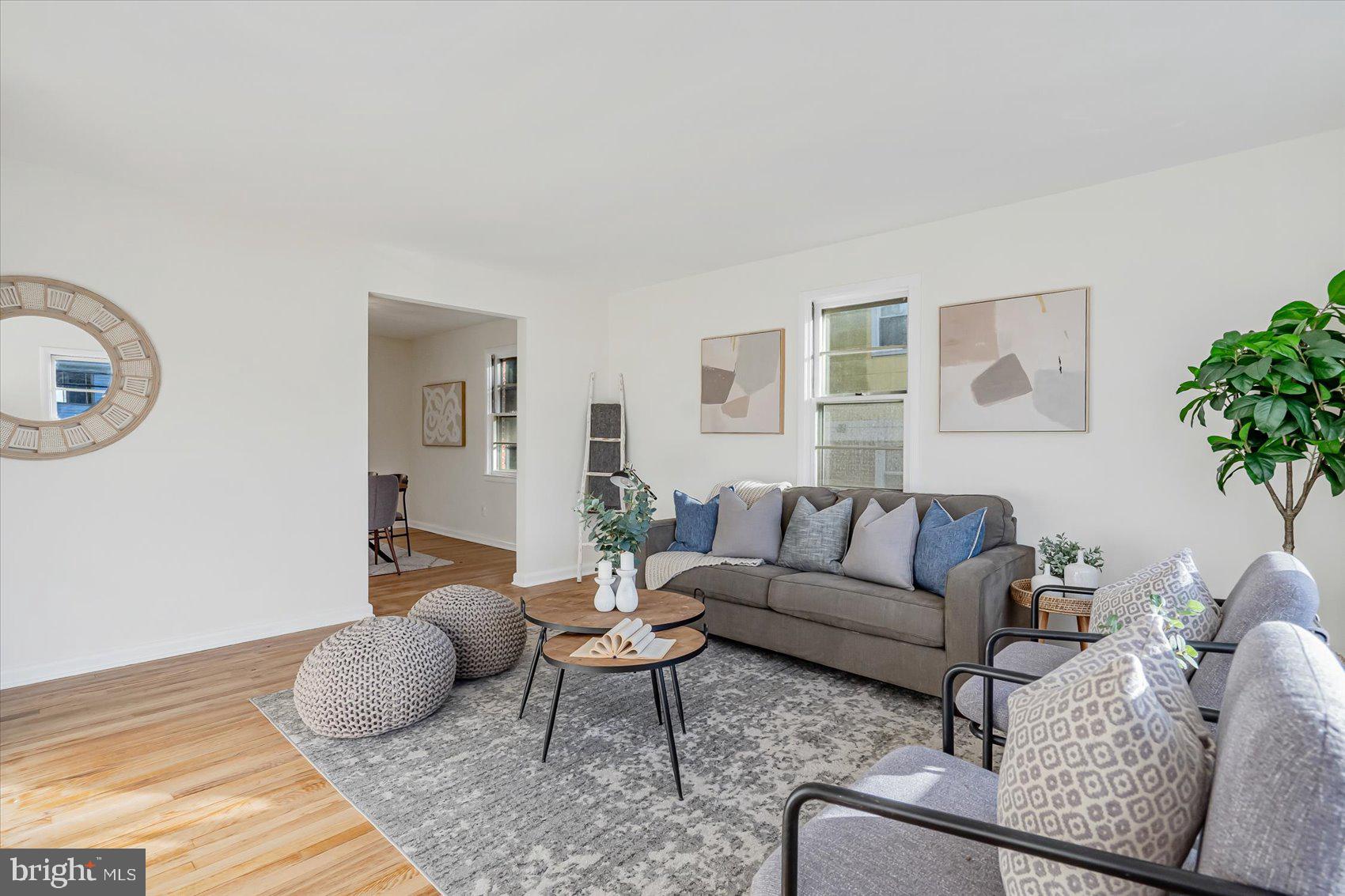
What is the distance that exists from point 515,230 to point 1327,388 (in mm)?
4069

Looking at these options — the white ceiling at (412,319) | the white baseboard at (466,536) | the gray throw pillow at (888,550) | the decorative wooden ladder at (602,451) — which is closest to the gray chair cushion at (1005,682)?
the gray throw pillow at (888,550)

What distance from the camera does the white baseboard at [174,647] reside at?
11.1ft

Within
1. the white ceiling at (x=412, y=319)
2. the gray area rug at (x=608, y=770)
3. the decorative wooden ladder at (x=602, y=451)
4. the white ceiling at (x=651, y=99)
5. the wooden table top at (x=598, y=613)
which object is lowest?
the gray area rug at (x=608, y=770)

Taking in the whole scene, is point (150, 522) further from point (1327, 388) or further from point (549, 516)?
point (1327, 388)

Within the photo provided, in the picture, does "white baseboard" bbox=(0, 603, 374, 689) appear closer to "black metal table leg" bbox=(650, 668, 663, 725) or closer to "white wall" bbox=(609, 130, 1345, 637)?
"black metal table leg" bbox=(650, 668, 663, 725)

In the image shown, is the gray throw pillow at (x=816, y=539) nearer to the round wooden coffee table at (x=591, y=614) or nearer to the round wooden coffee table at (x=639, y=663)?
the round wooden coffee table at (x=591, y=614)

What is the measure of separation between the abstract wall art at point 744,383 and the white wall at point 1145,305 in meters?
0.76

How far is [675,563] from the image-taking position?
4160 millimetres

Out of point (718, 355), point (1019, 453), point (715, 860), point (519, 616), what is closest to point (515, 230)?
point (718, 355)

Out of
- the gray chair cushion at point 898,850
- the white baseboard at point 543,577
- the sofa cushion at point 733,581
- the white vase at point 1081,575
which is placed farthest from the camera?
the white baseboard at point 543,577

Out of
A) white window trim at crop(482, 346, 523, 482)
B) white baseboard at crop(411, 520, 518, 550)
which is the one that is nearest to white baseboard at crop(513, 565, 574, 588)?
white baseboard at crop(411, 520, 518, 550)

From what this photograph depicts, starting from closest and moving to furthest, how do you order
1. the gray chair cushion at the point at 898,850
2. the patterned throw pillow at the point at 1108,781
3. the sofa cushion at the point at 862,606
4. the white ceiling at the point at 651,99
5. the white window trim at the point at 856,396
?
1. the patterned throw pillow at the point at 1108,781
2. the gray chair cushion at the point at 898,850
3. the white ceiling at the point at 651,99
4. the sofa cushion at the point at 862,606
5. the white window trim at the point at 856,396

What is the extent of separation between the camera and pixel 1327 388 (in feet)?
8.30

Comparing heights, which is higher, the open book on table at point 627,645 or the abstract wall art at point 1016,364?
the abstract wall art at point 1016,364
